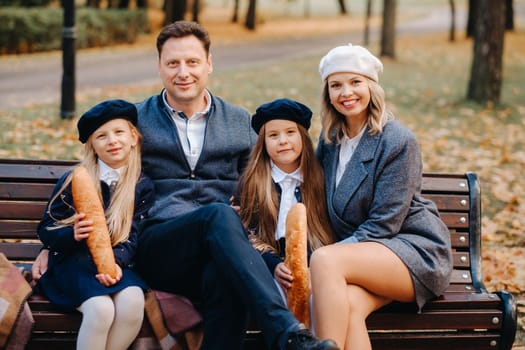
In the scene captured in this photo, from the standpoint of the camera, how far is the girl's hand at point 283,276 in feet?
11.6

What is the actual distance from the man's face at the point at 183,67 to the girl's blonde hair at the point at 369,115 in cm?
70

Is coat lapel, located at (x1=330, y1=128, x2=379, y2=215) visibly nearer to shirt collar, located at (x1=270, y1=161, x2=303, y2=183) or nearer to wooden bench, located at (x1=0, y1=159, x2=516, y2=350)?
shirt collar, located at (x1=270, y1=161, x2=303, y2=183)

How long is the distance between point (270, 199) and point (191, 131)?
0.67 m

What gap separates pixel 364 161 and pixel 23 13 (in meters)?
20.9

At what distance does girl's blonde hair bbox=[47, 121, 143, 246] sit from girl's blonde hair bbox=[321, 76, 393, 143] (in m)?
1.02

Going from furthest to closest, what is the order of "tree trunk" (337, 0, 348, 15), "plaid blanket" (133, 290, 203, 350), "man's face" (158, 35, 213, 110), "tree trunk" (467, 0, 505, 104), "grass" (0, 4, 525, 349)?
"tree trunk" (337, 0, 348, 15) < "tree trunk" (467, 0, 505, 104) < "grass" (0, 4, 525, 349) < "man's face" (158, 35, 213, 110) < "plaid blanket" (133, 290, 203, 350)

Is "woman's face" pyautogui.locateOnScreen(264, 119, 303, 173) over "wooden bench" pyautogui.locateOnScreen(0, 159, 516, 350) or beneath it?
over

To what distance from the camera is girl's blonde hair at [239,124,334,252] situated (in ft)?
12.7

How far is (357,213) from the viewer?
12.5 ft

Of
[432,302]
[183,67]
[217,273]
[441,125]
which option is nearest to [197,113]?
[183,67]

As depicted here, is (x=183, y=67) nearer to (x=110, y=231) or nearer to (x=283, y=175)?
(x=283, y=175)

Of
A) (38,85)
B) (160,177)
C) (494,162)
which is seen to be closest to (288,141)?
(160,177)

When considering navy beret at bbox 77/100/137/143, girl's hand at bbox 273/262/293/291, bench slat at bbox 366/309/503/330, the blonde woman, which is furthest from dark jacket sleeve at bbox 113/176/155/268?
bench slat at bbox 366/309/503/330

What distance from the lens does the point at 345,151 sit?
157 inches
